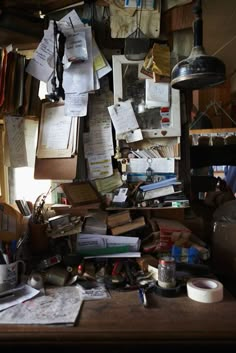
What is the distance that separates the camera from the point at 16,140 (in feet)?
5.31

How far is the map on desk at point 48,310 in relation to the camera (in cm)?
101

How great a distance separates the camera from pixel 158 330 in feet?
3.14

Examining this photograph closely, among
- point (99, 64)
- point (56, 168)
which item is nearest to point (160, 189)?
point (56, 168)

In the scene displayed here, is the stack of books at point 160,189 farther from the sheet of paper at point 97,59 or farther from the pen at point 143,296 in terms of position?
the sheet of paper at point 97,59

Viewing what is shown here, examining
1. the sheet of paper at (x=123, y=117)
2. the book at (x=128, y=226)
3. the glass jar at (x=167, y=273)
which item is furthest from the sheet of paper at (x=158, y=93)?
the glass jar at (x=167, y=273)

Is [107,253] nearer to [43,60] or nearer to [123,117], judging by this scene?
[123,117]

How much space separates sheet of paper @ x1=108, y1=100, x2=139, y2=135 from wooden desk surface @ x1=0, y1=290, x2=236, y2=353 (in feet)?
2.69

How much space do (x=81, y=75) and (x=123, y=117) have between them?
278 millimetres

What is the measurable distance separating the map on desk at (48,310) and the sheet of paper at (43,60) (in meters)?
0.96

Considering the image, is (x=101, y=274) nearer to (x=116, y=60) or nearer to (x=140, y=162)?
(x=140, y=162)

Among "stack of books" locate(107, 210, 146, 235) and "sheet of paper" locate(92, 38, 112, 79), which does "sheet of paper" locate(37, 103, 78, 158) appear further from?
"stack of books" locate(107, 210, 146, 235)

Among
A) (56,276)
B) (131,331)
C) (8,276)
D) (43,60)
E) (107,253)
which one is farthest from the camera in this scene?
(43,60)

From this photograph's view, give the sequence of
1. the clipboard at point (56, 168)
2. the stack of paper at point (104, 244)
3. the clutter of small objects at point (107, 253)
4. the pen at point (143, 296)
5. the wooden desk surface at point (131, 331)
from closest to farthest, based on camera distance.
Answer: the wooden desk surface at point (131, 331) < the pen at point (143, 296) < the clutter of small objects at point (107, 253) < the stack of paper at point (104, 244) < the clipboard at point (56, 168)

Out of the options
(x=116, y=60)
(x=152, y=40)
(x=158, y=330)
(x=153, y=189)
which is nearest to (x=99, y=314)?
(x=158, y=330)
